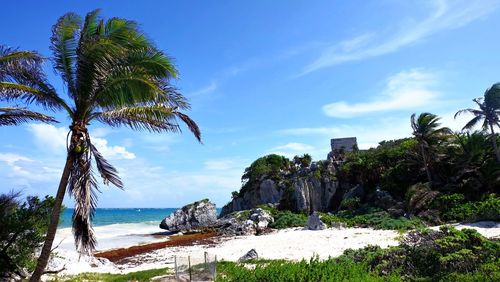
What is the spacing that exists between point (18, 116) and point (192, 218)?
112ft

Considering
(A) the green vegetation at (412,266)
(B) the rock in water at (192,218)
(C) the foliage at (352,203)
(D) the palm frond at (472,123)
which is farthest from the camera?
(B) the rock in water at (192,218)

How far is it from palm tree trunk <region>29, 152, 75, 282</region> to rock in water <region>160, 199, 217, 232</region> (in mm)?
33380

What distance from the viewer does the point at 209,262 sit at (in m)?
11.7

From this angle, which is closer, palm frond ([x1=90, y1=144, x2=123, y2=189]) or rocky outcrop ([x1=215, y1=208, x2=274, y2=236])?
palm frond ([x1=90, y1=144, x2=123, y2=189])

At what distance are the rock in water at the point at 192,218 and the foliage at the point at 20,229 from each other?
30.6 m

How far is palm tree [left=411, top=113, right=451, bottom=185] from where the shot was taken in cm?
3083

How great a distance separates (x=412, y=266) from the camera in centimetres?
1079

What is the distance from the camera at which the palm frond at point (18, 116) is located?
11.0m

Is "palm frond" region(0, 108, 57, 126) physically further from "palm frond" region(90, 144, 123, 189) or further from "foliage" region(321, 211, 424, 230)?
"foliage" region(321, 211, 424, 230)

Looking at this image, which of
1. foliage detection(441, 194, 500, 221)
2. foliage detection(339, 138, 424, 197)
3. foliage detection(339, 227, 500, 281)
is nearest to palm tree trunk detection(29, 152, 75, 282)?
foliage detection(339, 227, 500, 281)

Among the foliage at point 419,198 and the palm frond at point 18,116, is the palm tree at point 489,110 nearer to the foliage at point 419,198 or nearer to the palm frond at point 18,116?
the foliage at point 419,198

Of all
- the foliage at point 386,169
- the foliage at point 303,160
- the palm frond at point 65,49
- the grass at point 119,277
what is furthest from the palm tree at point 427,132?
the palm frond at point 65,49

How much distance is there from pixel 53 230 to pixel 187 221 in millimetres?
34909

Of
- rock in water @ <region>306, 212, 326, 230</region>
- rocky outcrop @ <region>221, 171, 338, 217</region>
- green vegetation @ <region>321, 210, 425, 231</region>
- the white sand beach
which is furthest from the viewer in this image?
rocky outcrop @ <region>221, 171, 338, 217</region>
